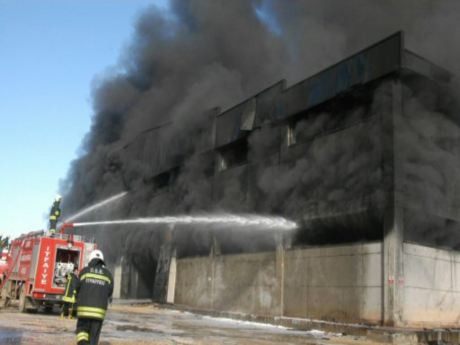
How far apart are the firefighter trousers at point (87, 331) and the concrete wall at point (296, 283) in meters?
8.40

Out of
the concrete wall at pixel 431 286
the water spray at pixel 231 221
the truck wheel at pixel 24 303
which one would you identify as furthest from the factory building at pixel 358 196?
the truck wheel at pixel 24 303

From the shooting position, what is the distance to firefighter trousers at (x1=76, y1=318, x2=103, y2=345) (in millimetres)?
5266

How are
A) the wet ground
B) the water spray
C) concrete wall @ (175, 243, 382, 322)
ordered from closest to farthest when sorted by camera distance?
1. the wet ground
2. concrete wall @ (175, 243, 382, 322)
3. the water spray

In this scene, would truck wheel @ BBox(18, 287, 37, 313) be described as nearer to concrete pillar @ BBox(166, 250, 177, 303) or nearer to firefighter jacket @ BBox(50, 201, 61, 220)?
firefighter jacket @ BBox(50, 201, 61, 220)

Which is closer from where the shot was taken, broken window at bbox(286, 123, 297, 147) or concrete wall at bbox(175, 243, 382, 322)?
concrete wall at bbox(175, 243, 382, 322)

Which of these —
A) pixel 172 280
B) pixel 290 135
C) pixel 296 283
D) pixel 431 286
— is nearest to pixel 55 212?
pixel 296 283

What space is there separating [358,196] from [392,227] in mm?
1379

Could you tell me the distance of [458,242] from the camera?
1376cm

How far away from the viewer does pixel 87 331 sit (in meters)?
5.32

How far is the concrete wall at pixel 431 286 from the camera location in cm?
1216

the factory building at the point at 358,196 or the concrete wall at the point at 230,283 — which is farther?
the concrete wall at the point at 230,283

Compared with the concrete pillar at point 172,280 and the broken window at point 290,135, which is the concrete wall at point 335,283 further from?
the concrete pillar at point 172,280

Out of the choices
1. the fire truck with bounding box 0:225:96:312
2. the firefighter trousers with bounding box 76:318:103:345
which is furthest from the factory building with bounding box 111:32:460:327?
the firefighter trousers with bounding box 76:318:103:345

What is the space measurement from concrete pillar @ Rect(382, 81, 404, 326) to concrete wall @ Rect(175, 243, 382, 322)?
0.28m
